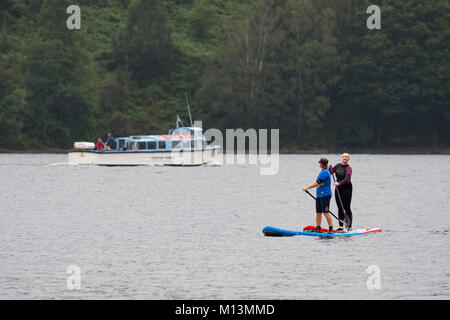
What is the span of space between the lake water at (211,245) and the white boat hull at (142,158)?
21.8 metres

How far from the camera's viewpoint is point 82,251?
2606 cm

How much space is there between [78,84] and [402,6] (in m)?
38.7

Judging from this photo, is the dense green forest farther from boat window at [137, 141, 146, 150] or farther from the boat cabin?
the boat cabin

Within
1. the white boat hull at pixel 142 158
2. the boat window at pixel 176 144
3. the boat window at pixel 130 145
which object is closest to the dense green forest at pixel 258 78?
the white boat hull at pixel 142 158

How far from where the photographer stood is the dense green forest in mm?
101750

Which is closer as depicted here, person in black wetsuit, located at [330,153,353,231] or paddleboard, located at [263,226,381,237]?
person in black wetsuit, located at [330,153,353,231]

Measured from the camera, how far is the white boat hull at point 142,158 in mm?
77125

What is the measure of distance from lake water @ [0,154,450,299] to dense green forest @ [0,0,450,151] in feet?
158

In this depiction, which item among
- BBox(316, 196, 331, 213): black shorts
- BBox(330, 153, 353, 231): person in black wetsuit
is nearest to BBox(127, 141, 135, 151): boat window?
BBox(330, 153, 353, 231): person in black wetsuit

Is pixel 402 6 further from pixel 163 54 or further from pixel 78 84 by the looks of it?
pixel 78 84

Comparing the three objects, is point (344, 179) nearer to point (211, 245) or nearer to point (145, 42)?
point (211, 245)

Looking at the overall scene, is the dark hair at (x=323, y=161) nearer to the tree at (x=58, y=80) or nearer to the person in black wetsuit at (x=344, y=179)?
the person in black wetsuit at (x=344, y=179)
